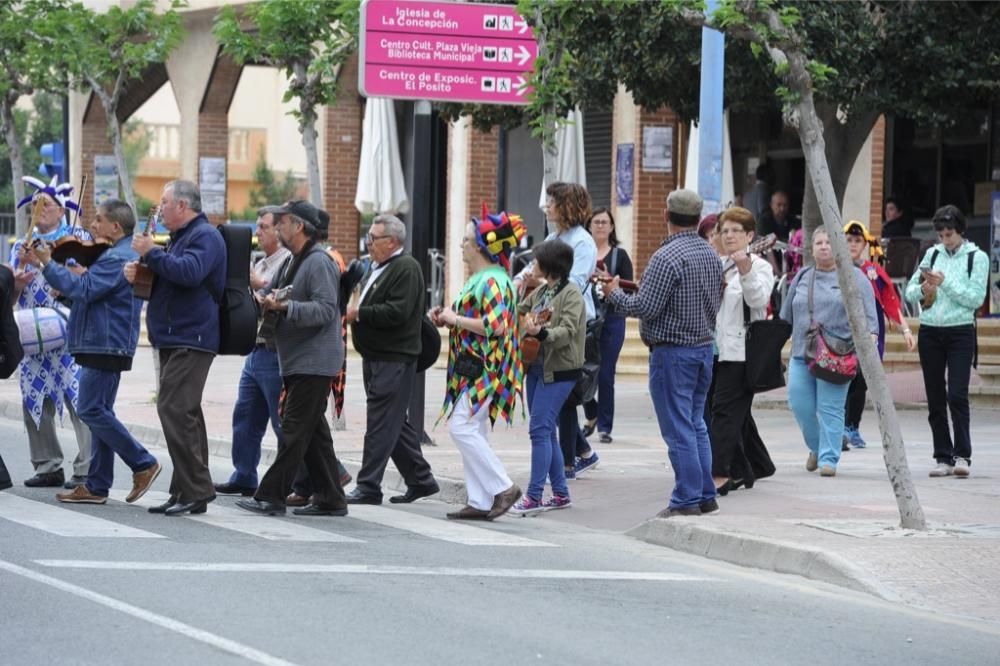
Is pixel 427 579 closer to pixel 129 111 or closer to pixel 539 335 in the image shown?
pixel 539 335

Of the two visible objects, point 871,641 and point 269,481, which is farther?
point 269,481

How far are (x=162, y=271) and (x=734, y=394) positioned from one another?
12.4 feet

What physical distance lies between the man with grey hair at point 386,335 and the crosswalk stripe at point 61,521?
194 centimetres

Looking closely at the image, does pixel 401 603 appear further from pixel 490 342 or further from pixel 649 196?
pixel 649 196

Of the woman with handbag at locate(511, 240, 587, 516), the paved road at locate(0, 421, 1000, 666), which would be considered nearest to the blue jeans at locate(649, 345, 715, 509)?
the paved road at locate(0, 421, 1000, 666)

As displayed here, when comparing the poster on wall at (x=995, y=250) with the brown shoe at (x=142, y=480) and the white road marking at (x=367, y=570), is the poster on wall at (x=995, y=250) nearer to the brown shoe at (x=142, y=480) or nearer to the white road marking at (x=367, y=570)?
the brown shoe at (x=142, y=480)

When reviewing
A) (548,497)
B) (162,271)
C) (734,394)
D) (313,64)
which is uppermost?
(313,64)

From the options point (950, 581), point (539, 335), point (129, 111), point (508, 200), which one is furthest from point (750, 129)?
point (950, 581)

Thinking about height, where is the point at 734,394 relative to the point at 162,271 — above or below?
below

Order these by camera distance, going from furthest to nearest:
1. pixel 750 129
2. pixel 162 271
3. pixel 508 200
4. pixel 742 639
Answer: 1. pixel 508 200
2. pixel 750 129
3. pixel 162 271
4. pixel 742 639

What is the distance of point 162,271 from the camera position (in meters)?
10.3

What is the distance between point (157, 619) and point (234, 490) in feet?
15.2

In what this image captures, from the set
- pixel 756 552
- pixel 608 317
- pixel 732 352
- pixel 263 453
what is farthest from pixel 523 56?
pixel 756 552

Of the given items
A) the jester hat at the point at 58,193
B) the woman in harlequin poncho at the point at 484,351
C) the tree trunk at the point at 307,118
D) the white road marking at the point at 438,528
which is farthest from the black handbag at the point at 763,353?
the tree trunk at the point at 307,118
